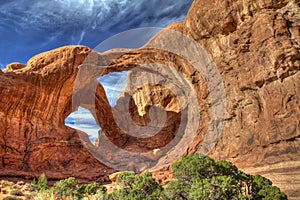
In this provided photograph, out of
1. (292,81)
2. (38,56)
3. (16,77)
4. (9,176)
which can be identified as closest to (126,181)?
(292,81)

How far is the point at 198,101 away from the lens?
847 inches

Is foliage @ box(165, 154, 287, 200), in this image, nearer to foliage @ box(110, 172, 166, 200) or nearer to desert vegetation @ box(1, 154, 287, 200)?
desert vegetation @ box(1, 154, 287, 200)

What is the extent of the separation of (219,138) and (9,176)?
15.7 m

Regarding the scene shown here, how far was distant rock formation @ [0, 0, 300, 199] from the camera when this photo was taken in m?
13.9

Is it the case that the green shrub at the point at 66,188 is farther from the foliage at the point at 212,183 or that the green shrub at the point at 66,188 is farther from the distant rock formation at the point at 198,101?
the distant rock formation at the point at 198,101

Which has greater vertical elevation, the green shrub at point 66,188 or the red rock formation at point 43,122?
the red rock formation at point 43,122

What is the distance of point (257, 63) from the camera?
612 inches

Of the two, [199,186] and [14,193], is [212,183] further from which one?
[14,193]

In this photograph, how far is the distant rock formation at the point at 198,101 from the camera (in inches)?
548

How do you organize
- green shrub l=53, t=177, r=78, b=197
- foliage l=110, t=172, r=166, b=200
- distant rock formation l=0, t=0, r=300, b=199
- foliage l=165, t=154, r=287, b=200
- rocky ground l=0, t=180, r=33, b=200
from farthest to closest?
1. distant rock formation l=0, t=0, r=300, b=199
2. green shrub l=53, t=177, r=78, b=197
3. rocky ground l=0, t=180, r=33, b=200
4. foliage l=110, t=172, r=166, b=200
5. foliage l=165, t=154, r=287, b=200

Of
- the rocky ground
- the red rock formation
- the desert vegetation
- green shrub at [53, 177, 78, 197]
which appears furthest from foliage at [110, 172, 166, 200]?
the red rock formation

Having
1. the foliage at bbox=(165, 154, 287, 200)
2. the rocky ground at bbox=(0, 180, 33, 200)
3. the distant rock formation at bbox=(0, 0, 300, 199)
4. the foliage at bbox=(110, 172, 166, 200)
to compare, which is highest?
the distant rock formation at bbox=(0, 0, 300, 199)

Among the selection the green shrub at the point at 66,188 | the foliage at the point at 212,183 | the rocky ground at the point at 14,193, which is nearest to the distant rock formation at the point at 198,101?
the foliage at the point at 212,183

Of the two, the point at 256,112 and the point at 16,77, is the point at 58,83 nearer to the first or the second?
the point at 16,77
